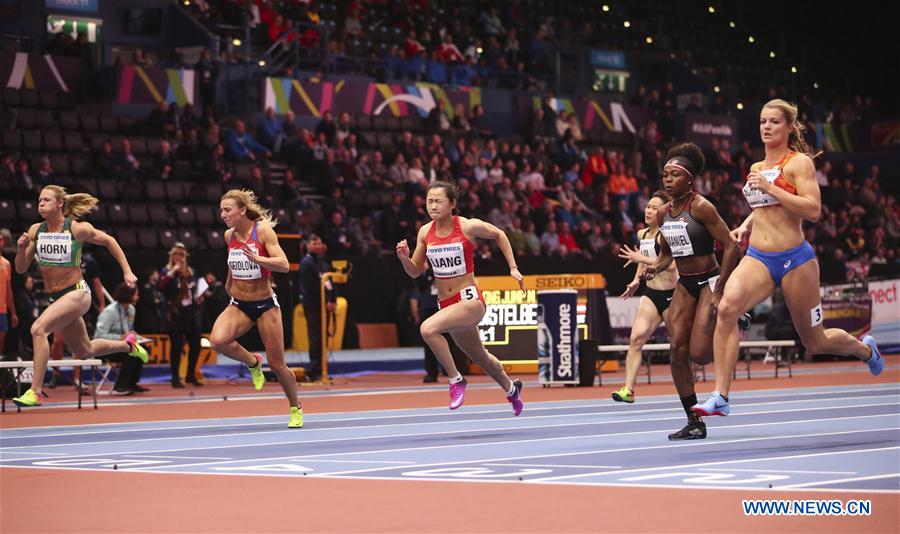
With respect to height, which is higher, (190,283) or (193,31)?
(193,31)

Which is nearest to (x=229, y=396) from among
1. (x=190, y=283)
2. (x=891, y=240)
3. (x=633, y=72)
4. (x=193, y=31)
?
(x=190, y=283)

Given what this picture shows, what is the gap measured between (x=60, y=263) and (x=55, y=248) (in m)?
0.17

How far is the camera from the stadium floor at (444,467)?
262 inches

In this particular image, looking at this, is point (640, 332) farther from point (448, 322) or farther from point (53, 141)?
point (53, 141)

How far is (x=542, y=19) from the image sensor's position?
40.2 metres

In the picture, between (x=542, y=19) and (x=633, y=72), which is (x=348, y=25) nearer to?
(x=542, y=19)

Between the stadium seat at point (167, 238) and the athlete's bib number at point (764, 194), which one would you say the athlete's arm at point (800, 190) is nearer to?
the athlete's bib number at point (764, 194)

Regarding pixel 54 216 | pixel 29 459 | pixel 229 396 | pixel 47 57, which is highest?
pixel 47 57

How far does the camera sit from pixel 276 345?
42.0 feet

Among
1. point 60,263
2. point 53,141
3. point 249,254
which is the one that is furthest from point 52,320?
point 53,141

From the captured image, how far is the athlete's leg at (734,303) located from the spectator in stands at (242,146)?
59.7 ft

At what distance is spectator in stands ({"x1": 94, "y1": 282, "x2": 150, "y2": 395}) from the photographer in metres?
18.8

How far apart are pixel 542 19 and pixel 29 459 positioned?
31890mm

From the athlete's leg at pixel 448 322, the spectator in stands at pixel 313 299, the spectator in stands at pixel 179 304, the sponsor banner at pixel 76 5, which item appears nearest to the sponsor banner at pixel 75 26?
the sponsor banner at pixel 76 5
